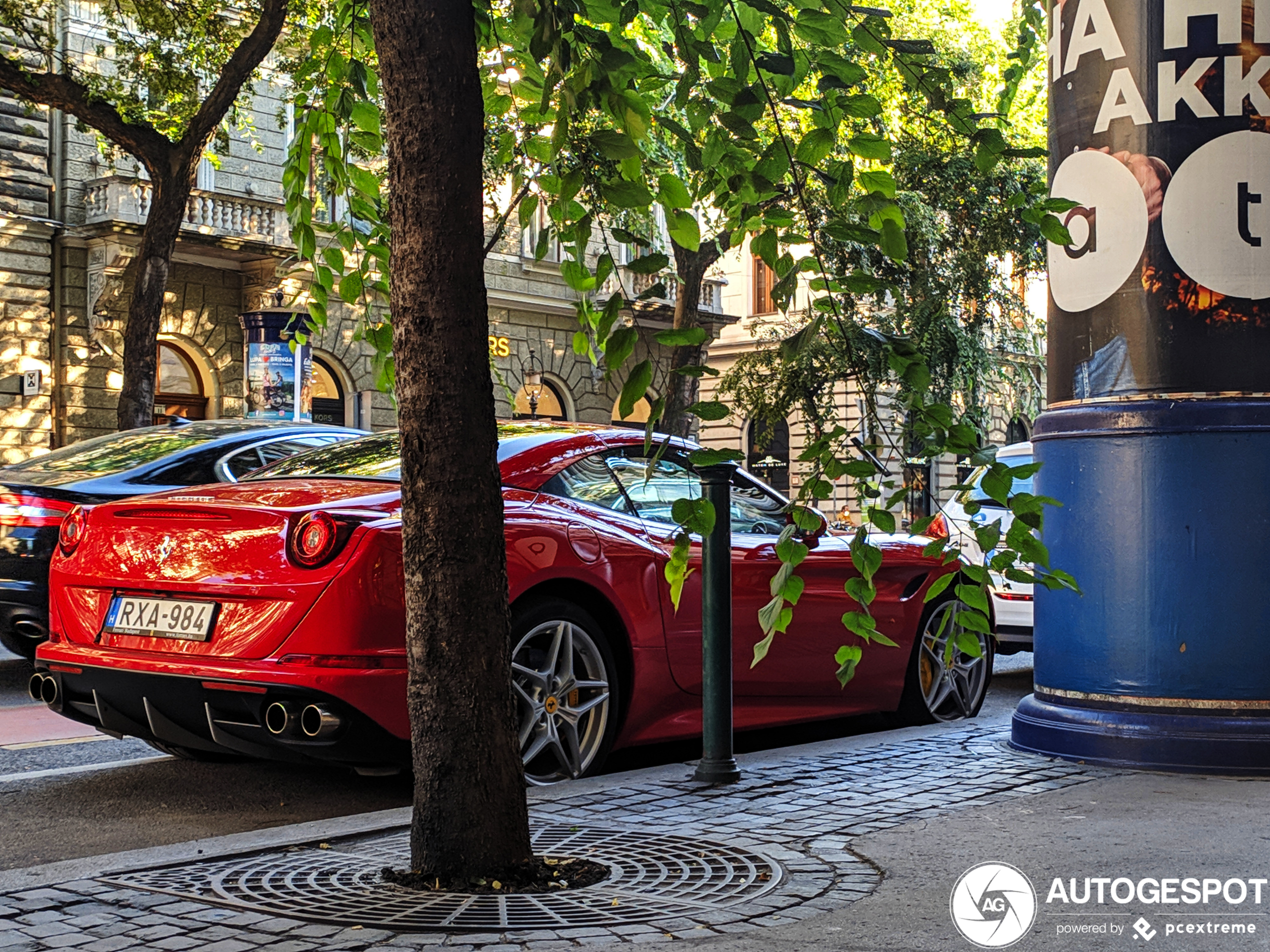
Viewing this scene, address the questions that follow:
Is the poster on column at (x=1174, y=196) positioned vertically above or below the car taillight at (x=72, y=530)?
above

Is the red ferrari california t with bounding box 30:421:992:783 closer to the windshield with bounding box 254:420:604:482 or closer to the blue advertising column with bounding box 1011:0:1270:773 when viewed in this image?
the windshield with bounding box 254:420:604:482

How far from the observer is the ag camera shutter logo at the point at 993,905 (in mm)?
3496

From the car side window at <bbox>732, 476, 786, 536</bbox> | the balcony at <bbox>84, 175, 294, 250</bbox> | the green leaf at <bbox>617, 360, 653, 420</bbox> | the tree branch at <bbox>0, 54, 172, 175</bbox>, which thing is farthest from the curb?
the balcony at <bbox>84, 175, 294, 250</bbox>

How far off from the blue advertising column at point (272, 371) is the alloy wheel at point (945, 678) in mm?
15218

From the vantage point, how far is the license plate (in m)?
5.14

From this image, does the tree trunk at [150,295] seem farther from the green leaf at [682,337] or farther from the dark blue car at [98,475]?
the green leaf at [682,337]

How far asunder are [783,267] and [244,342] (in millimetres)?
22687

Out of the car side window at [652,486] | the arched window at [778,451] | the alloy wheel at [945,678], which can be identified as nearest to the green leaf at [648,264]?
the car side window at [652,486]

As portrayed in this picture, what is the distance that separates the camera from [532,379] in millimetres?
30688

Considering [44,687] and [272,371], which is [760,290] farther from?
[44,687]

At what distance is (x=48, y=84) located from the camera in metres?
17.8

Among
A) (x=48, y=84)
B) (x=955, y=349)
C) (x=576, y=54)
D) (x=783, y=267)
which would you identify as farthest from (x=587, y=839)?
(x=955, y=349)

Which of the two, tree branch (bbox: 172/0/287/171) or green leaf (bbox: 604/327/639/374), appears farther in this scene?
tree branch (bbox: 172/0/287/171)

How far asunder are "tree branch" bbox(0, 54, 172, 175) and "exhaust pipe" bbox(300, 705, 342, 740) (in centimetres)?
1437
